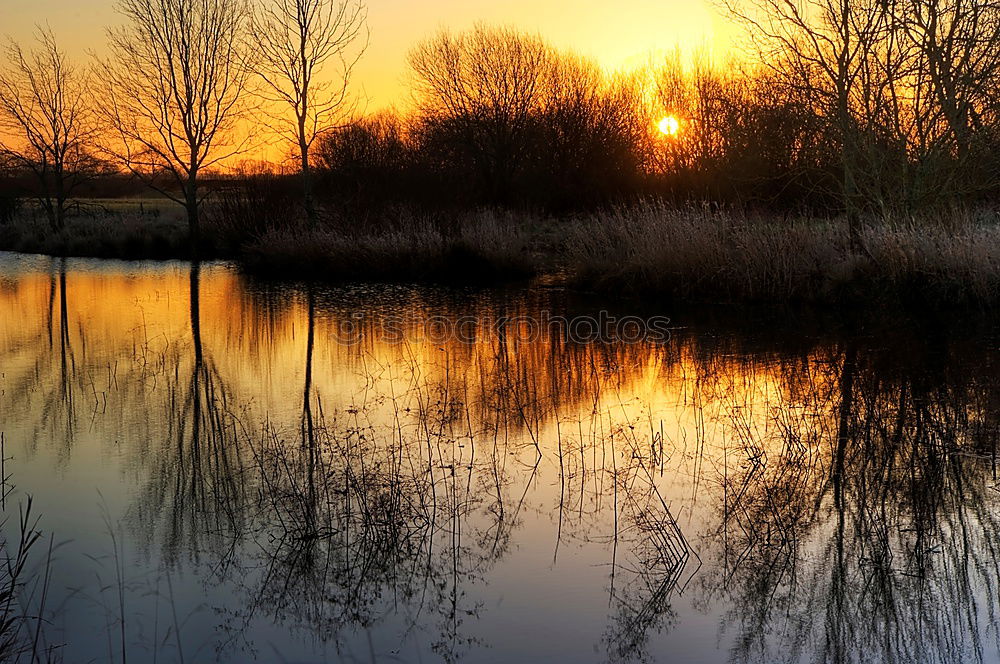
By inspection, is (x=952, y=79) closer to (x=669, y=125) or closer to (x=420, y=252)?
(x=420, y=252)

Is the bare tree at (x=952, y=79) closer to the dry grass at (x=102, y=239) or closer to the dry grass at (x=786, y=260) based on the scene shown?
the dry grass at (x=786, y=260)

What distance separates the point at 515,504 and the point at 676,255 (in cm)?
1052

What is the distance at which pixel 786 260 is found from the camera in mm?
14273

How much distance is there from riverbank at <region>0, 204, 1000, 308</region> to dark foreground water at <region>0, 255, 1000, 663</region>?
2.27m

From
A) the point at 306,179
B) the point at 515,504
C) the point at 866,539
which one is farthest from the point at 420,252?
the point at 866,539

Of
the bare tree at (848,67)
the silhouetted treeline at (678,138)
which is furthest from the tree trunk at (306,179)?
the bare tree at (848,67)

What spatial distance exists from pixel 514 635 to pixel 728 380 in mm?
5563

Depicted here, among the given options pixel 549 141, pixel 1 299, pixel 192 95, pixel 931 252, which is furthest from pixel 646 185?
pixel 1 299

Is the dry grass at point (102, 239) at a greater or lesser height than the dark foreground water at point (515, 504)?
greater

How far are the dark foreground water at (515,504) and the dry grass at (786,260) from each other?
2.08 metres

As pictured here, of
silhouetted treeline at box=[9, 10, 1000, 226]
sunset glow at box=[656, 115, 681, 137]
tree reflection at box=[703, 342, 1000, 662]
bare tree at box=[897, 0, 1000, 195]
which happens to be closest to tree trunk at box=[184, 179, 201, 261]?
silhouetted treeline at box=[9, 10, 1000, 226]

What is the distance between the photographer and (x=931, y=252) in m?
12.7

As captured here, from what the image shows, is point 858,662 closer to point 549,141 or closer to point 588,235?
point 588,235

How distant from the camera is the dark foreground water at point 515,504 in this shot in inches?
159
